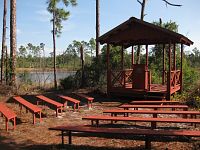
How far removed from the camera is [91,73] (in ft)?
67.4

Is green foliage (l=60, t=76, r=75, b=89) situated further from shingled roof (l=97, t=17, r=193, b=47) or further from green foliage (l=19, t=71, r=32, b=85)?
shingled roof (l=97, t=17, r=193, b=47)

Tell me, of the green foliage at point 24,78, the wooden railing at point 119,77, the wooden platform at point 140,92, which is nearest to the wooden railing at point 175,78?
the wooden platform at point 140,92

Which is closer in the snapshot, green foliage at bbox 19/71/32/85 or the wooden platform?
the wooden platform

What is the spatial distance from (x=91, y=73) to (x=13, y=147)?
45.1 feet

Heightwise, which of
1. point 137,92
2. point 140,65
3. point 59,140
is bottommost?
point 59,140

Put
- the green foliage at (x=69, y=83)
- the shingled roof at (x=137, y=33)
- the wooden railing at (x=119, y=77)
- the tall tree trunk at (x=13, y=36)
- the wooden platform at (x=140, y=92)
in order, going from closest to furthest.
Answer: the shingled roof at (x=137, y=33)
the wooden platform at (x=140, y=92)
the wooden railing at (x=119, y=77)
the tall tree trunk at (x=13, y=36)
the green foliage at (x=69, y=83)

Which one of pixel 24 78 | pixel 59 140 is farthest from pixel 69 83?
pixel 59 140

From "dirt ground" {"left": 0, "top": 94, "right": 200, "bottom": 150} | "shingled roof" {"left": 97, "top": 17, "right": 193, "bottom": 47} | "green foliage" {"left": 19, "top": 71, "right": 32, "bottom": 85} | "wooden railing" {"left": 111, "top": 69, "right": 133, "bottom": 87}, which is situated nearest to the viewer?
"dirt ground" {"left": 0, "top": 94, "right": 200, "bottom": 150}

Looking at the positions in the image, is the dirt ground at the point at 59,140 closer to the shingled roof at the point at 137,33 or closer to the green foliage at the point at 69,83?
the shingled roof at the point at 137,33

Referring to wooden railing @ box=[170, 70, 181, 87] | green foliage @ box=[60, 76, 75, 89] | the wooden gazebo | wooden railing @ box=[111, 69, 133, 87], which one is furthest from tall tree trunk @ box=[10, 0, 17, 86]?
wooden railing @ box=[170, 70, 181, 87]

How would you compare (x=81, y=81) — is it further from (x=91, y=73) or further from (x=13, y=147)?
(x=13, y=147)

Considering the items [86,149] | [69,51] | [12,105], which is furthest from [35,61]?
→ [86,149]

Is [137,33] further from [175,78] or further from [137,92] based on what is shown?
[175,78]

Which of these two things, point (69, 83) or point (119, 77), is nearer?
point (119, 77)
